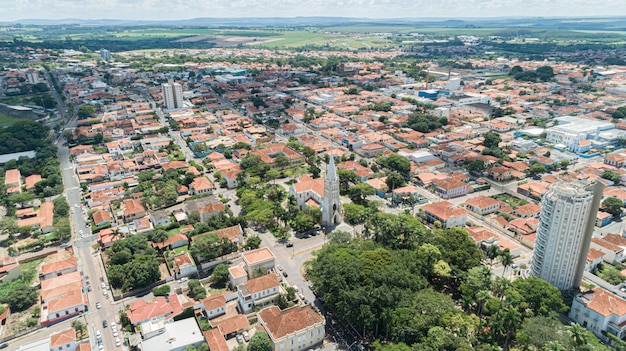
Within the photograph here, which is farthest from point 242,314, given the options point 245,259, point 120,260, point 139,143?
point 139,143

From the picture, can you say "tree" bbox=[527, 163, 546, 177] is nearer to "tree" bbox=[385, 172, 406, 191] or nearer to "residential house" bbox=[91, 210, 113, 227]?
"tree" bbox=[385, 172, 406, 191]

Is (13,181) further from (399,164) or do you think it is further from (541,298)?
(541,298)

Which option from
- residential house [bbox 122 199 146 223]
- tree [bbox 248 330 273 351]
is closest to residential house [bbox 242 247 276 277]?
tree [bbox 248 330 273 351]

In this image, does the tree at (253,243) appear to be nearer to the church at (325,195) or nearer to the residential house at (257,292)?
the residential house at (257,292)

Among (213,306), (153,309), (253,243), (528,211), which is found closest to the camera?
(153,309)

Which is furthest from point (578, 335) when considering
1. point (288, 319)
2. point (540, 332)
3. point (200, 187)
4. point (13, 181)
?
point (13, 181)

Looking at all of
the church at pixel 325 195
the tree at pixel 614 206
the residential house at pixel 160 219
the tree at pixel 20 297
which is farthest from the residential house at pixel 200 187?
the tree at pixel 614 206

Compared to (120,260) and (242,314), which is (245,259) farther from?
(120,260)
